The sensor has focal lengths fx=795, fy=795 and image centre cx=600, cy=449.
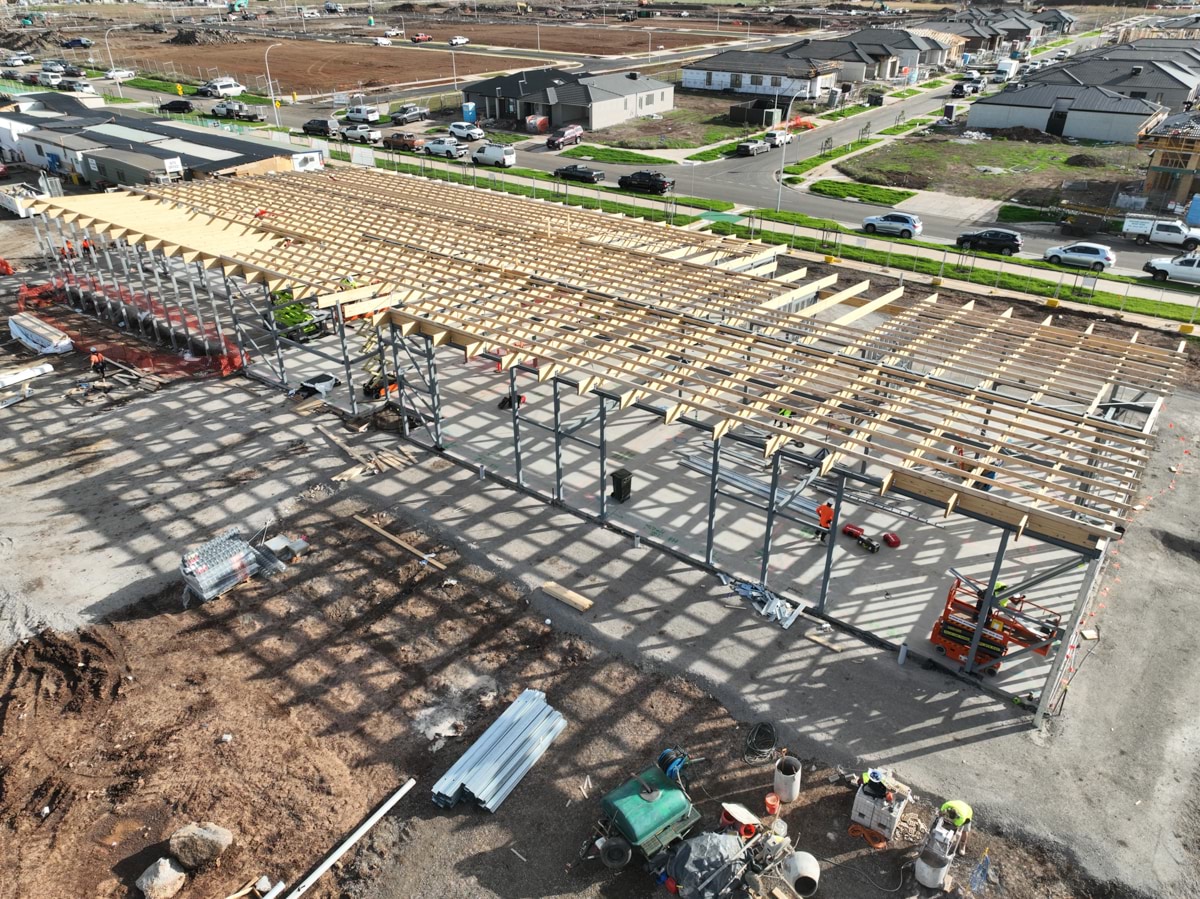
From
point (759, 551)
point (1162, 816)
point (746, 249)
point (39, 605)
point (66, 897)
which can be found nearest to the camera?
point (66, 897)

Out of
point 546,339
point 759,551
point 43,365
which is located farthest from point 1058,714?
point 43,365

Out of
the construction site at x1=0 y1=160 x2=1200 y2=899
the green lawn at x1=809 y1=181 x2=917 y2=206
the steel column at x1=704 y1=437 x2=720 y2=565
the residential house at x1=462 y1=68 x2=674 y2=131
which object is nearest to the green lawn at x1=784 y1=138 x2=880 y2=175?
the green lawn at x1=809 y1=181 x2=917 y2=206

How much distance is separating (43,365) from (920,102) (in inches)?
3509

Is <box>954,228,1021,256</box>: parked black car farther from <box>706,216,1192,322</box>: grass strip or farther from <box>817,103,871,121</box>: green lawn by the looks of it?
<box>817,103,871,121</box>: green lawn

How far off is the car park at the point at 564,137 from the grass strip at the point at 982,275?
25.6 m

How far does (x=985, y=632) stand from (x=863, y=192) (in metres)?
44.5

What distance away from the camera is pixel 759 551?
65.4ft

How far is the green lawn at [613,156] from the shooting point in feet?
200

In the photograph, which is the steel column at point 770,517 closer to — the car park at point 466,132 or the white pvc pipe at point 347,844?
the white pvc pipe at point 347,844

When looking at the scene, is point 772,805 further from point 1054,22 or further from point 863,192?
point 1054,22

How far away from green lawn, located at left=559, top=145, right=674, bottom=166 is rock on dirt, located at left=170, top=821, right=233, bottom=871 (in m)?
55.9

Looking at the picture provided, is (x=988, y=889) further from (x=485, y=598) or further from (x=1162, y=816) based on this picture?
(x=485, y=598)

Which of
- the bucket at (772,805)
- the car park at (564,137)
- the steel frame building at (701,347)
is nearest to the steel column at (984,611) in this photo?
the steel frame building at (701,347)

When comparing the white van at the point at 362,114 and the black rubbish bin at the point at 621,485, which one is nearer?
the black rubbish bin at the point at 621,485
